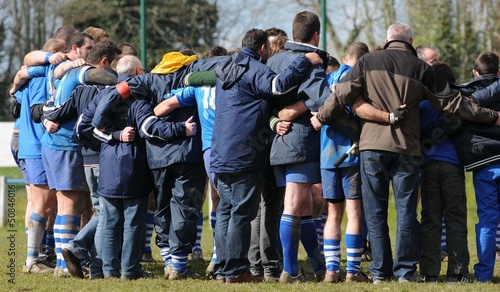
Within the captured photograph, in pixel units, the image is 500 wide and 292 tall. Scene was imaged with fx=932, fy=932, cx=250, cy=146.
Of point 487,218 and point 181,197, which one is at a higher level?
point 181,197

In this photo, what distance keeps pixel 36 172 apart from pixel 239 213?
2919 millimetres

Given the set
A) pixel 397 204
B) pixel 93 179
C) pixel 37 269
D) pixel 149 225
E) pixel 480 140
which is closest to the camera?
pixel 397 204

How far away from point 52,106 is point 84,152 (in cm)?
69

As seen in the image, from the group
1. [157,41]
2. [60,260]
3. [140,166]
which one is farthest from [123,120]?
[157,41]

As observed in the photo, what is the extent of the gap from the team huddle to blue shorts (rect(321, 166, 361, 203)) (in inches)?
0.6

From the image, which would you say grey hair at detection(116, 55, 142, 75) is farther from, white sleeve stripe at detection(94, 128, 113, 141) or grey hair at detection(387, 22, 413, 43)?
grey hair at detection(387, 22, 413, 43)

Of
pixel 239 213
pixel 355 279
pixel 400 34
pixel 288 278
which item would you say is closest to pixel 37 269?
pixel 239 213

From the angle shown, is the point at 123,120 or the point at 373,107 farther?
the point at 123,120

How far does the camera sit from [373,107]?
332 inches

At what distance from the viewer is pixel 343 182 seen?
871 centimetres

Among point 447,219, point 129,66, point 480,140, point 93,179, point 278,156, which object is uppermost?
point 129,66

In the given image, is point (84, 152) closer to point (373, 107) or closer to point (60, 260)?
point (60, 260)

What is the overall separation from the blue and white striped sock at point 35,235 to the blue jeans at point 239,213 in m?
2.50

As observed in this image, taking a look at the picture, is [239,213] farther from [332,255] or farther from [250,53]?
[250,53]
